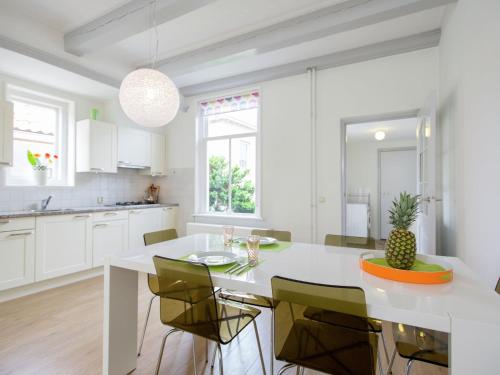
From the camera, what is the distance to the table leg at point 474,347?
776 millimetres

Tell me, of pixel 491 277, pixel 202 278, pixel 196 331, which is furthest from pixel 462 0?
pixel 196 331

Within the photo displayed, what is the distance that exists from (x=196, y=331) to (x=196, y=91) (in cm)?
368

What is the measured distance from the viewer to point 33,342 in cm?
195

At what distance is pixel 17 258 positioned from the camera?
8.75 feet

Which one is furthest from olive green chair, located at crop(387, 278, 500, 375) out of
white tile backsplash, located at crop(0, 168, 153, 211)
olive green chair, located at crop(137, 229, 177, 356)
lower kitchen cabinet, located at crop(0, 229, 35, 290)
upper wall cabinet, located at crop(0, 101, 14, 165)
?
white tile backsplash, located at crop(0, 168, 153, 211)

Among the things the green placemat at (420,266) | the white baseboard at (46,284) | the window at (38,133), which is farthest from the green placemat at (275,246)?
the window at (38,133)

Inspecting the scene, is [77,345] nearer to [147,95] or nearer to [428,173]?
[147,95]

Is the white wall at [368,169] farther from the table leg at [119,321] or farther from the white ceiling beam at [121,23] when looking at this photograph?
the table leg at [119,321]

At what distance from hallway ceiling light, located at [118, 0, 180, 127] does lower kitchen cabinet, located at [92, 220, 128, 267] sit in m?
2.02

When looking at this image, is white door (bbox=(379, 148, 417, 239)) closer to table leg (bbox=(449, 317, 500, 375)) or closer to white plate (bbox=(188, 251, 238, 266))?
white plate (bbox=(188, 251, 238, 266))

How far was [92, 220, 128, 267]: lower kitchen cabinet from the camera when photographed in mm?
3318

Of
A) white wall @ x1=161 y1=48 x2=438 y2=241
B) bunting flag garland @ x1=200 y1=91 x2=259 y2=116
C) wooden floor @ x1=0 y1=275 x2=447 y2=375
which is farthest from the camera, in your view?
bunting flag garland @ x1=200 y1=91 x2=259 y2=116

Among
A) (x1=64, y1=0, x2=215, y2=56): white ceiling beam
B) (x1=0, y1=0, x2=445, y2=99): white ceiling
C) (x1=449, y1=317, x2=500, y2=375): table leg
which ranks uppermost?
(x1=0, y1=0, x2=445, y2=99): white ceiling

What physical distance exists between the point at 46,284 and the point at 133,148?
80.1 inches
